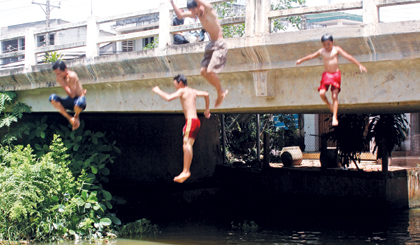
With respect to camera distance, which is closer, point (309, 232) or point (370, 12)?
point (370, 12)

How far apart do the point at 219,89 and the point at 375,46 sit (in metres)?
2.59

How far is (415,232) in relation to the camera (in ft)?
40.9

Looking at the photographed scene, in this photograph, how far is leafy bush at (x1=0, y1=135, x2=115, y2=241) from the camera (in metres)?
11.0

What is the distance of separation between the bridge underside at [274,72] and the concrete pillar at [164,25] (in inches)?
8.1

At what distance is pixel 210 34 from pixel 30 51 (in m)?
7.19

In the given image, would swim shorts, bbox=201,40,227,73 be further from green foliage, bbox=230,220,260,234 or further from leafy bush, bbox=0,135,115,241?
green foliage, bbox=230,220,260,234

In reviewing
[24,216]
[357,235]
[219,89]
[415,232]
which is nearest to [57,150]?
[24,216]

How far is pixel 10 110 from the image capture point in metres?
13.2

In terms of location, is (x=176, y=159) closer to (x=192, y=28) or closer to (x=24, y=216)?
(x=24, y=216)

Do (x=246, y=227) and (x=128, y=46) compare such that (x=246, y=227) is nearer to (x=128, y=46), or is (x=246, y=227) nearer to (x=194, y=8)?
(x=194, y=8)

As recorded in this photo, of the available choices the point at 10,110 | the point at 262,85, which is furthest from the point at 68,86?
the point at 10,110

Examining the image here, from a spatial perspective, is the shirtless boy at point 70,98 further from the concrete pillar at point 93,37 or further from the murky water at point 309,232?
the murky water at point 309,232

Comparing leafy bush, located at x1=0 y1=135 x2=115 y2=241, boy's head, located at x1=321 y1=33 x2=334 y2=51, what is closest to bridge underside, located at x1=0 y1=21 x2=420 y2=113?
boy's head, located at x1=321 y1=33 x2=334 y2=51

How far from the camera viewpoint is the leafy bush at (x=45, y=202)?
11.0m
